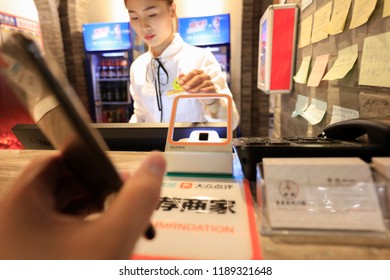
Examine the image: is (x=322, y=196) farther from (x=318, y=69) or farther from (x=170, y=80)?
(x=170, y=80)

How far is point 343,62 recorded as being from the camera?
812 mm

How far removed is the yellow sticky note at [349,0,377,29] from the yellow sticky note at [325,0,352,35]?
0.05 meters

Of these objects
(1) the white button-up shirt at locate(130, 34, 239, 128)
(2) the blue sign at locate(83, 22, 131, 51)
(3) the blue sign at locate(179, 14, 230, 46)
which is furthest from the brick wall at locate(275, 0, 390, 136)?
(2) the blue sign at locate(83, 22, 131, 51)

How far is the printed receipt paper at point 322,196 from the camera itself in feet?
1.08

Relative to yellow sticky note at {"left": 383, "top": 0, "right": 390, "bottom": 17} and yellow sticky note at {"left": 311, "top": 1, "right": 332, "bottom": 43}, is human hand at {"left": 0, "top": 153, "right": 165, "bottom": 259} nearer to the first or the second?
yellow sticky note at {"left": 383, "top": 0, "right": 390, "bottom": 17}

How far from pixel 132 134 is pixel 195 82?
0.32 metres

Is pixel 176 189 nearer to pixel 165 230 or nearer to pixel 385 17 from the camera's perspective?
pixel 165 230

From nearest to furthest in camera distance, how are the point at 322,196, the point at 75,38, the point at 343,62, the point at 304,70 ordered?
1. the point at 322,196
2. the point at 343,62
3. the point at 304,70
4. the point at 75,38

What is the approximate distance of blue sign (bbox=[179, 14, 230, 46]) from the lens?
9.60ft

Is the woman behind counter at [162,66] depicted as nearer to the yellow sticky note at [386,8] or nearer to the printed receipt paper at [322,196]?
the yellow sticky note at [386,8]

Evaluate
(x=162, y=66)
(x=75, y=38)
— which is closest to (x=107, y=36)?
(x=75, y=38)

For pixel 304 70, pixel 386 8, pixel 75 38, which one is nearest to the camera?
pixel 386 8

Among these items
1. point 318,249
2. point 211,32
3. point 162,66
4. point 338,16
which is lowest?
point 318,249
